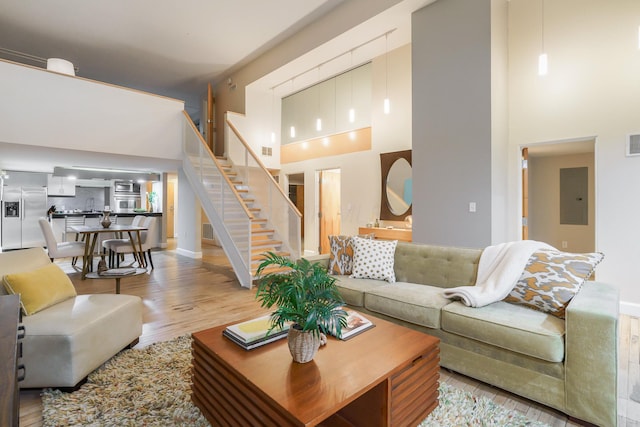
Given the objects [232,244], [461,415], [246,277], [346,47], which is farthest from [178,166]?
[461,415]

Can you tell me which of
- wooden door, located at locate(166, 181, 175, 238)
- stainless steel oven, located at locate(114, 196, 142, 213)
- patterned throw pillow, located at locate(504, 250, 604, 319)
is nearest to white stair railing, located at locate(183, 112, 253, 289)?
patterned throw pillow, located at locate(504, 250, 604, 319)

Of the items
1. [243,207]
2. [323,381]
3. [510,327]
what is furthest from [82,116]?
[510,327]

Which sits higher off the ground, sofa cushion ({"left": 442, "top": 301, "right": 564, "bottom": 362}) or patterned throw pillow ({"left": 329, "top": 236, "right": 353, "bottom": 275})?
patterned throw pillow ({"left": 329, "top": 236, "right": 353, "bottom": 275})

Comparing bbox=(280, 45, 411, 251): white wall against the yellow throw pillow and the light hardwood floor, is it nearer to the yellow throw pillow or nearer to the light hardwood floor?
the light hardwood floor

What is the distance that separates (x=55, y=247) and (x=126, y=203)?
20.6 feet

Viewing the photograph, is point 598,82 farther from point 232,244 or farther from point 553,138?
point 232,244

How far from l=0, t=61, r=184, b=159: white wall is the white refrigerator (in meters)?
4.83

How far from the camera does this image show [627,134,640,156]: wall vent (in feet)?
11.9

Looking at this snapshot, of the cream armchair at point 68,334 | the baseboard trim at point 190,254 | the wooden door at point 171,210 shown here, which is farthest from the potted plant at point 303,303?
the wooden door at point 171,210

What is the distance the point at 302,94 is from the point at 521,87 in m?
4.79

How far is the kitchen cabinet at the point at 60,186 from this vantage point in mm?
9218

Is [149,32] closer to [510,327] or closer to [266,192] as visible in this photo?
[266,192]

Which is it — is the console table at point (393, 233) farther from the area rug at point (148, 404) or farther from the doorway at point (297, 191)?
the doorway at point (297, 191)

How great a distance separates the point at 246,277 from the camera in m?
4.92
